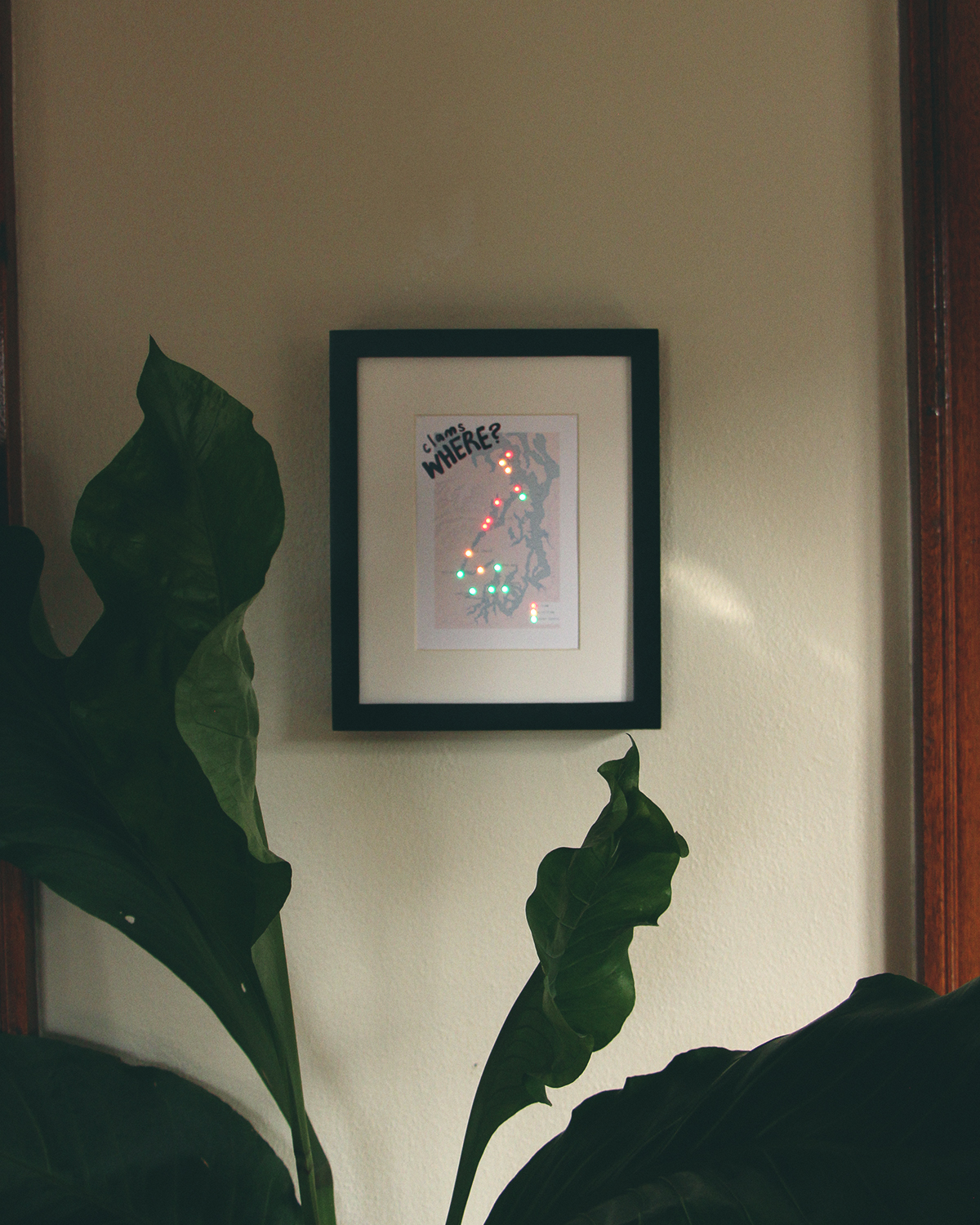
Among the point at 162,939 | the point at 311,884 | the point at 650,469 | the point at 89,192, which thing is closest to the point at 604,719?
the point at 650,469

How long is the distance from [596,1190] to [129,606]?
584 mm

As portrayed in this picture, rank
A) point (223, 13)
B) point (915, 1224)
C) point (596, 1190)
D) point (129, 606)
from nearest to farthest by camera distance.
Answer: point (915, 1224) → point (596, 1190) → point (129, 606) → point (223, 13)

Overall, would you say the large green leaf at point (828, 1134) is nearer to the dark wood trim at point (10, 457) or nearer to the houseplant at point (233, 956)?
the houseplant at point (233, 956)

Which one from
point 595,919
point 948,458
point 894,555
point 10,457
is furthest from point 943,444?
point 10,457

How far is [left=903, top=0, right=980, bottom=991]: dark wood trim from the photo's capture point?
0.81 m

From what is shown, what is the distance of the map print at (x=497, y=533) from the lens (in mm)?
815

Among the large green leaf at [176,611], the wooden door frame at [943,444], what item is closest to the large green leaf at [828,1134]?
the large green leaf at [176,611]

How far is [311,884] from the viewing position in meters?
0.83

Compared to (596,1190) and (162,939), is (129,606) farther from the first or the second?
(596,1190)

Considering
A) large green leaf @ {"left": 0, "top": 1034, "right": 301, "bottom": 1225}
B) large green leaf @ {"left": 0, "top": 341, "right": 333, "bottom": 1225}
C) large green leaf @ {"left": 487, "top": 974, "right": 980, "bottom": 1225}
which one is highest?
large green leaf @ {"left": 0, "top": 341, "right": 333, "bottom": 1225}

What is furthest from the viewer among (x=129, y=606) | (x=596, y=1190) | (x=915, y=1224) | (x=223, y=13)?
(x=223, y=13)

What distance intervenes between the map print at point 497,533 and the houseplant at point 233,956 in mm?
247

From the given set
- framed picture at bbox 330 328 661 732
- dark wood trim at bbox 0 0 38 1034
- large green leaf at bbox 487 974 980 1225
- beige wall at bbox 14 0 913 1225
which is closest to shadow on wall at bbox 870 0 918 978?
beige wall at bbox 14 0 913 1225

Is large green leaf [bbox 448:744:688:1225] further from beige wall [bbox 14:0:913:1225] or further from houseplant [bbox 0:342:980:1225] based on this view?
beige wall [bbox 14:0:913:1225]
